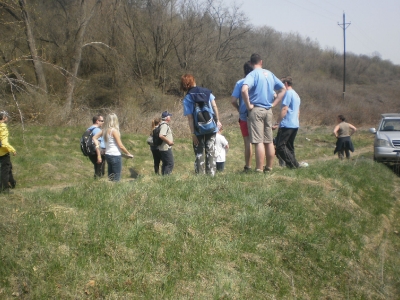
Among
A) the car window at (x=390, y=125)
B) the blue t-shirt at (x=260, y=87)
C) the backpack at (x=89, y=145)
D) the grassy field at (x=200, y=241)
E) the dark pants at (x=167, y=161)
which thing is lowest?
the grassy field at (x=200, y=241)

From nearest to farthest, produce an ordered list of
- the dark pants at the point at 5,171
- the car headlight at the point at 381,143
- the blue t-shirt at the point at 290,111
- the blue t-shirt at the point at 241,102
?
the blue t-shirt at the point at 241,102 → the blue t-shirt at the point at 290,111 → the dark pants at the point at 5,171 → the car headlight at the point at 381,143

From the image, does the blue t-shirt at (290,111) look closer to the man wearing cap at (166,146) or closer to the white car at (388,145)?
the man wearing cap at (166,146)

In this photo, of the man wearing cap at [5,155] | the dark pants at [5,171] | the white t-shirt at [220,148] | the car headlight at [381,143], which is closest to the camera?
the man wearing cap at [5,155]

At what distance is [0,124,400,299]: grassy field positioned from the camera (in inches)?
164

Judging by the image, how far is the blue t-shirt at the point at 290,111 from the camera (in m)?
9.05

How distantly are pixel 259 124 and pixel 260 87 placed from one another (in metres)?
0.63

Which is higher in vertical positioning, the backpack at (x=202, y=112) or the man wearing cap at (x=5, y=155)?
the backpack at (x=202, y=112)

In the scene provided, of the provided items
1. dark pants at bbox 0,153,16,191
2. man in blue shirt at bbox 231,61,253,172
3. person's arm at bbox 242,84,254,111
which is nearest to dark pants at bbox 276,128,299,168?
man in blue shirt at bbox 231,61,253,172

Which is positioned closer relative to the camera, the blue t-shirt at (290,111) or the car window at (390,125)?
the blue t-shirt at (290,111)

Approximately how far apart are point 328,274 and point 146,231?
2124 mm

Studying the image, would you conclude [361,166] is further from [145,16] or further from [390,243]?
[145,16]

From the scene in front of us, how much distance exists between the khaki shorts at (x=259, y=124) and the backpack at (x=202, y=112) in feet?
2.23

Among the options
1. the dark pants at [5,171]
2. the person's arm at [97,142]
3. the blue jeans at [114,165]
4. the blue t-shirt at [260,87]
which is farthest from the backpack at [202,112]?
the dark pants at [5,171]

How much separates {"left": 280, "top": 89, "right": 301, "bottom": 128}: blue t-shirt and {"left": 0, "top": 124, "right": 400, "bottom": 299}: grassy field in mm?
1498
